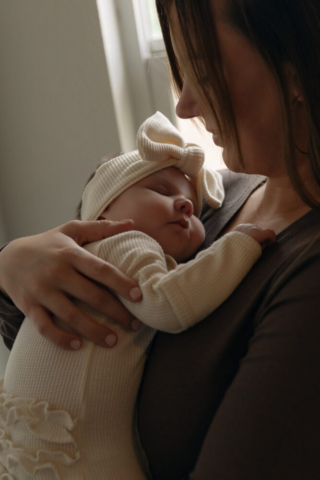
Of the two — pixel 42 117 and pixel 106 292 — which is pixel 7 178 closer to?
pixel 42 117

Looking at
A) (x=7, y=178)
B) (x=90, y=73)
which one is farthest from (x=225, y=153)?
(x=7, y=178)

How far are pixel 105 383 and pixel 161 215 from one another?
39 cm

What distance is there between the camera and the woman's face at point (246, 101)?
2.85 ft

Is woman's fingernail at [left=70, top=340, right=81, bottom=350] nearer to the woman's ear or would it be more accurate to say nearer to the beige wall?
the woman's ear

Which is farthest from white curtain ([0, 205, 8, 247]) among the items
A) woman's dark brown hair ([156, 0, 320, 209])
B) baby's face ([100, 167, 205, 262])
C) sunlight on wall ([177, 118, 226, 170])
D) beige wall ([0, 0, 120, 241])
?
woman's dark brown hair ([156, 0, 320, 209])

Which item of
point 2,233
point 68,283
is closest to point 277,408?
point 68,283

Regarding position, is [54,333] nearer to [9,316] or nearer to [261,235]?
[9,316]

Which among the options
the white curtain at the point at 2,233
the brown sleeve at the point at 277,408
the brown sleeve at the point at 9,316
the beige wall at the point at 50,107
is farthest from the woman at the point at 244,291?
the white curtain at the point at 2,233

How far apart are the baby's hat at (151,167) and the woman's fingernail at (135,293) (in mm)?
350

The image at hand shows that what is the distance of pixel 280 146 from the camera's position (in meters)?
0.97

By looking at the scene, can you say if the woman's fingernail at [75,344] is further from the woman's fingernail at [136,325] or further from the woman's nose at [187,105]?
the woman's nose at [187,105]

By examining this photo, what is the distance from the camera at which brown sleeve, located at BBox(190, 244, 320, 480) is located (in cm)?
65

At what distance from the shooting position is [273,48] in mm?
826

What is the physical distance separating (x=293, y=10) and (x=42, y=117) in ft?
4.28
